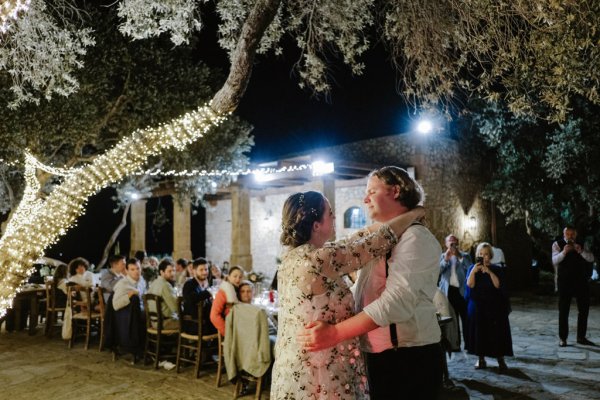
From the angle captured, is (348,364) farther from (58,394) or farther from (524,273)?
(524,273)

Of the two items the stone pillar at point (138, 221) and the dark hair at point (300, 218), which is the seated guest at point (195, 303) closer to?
the dark hair at point (300, 218)

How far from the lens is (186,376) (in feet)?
18.8

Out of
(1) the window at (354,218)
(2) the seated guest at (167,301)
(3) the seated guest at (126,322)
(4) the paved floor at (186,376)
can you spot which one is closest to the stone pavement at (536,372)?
(4) the paved floor at (186,376)

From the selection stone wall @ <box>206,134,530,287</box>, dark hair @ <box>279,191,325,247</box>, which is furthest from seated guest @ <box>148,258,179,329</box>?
stone wall @ <box>206,134,530,287</box>

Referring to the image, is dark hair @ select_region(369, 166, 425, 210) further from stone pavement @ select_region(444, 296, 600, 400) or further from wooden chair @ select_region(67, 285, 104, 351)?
wooden chair @ select_region(67, 285, 104, 351)

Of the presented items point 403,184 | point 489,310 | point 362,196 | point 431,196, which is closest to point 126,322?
point 489,310

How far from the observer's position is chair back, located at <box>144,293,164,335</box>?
5973mm

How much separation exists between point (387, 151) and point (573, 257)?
761cm

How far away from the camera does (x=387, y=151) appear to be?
14.1 metres

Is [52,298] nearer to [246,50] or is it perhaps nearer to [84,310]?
[84,310]

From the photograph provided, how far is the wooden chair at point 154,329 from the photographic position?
6008 mm

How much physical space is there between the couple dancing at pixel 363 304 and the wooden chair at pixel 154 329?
4.23 m

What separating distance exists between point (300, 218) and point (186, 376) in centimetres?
440

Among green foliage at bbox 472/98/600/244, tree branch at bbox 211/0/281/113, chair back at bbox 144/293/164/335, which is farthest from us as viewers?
green foliage at bbox 472/98/600/244
